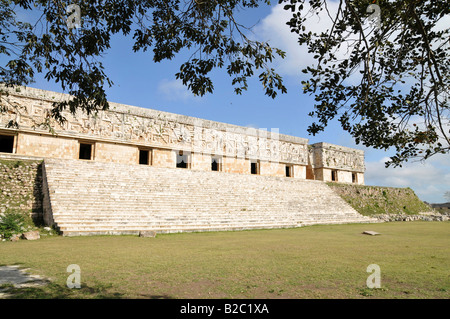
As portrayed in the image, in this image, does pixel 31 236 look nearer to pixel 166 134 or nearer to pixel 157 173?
pixel 157 173

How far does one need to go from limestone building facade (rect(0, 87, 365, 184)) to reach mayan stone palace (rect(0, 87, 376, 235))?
6 centimetres

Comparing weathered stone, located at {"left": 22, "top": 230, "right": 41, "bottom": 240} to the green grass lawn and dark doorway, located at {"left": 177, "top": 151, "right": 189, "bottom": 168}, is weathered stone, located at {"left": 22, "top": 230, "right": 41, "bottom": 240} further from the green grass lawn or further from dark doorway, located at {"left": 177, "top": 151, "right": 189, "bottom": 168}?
dark doorway, located at {"left": 177, "top": 151, "right": 189, "bottom": 168}

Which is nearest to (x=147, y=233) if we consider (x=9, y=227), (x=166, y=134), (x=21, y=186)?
(x=9, y=227)

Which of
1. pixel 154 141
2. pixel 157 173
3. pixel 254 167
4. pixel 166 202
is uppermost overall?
pixel 154 141

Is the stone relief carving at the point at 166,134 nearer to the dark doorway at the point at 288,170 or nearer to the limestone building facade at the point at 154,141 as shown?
the limestone building facade at the point at 154,141

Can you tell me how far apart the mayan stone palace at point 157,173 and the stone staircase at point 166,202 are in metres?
0.04

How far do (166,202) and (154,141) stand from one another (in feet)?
24.7

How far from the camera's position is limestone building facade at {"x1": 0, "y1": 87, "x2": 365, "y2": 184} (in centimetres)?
1595

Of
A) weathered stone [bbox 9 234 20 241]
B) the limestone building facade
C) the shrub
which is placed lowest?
weathered stone [bbox 9 234 20 241]

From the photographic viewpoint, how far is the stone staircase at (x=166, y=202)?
1073 cm

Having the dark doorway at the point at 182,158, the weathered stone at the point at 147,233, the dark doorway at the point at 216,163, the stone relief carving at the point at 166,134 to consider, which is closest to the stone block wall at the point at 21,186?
the stone relief carving at the point at 166,134

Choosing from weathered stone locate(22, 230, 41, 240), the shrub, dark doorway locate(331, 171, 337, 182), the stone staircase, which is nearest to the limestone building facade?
dark doorway locate(331, 171, 337, 182)

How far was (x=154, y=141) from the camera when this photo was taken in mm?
19906
